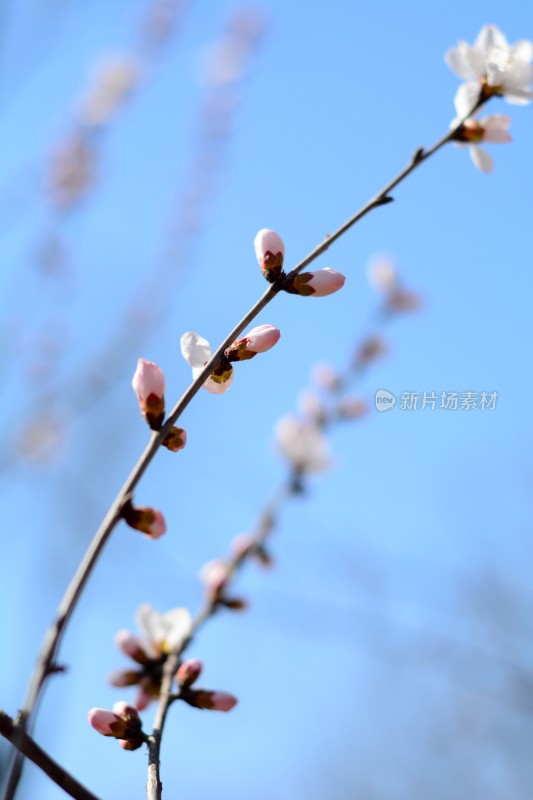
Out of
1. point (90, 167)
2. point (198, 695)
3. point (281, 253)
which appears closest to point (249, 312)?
point (281, 253)

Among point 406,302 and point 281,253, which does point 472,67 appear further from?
point 406,302

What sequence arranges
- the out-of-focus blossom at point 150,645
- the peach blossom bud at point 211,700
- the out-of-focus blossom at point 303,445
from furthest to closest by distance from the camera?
1. the out-of-focus blossom at point 303,445
2. the out-of-focus blossom at point 150,645
3. the peach blossom bud at point 211,700

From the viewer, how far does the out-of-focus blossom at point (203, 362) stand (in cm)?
99

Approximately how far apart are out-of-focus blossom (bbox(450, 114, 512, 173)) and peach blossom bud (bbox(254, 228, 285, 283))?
1.20ft

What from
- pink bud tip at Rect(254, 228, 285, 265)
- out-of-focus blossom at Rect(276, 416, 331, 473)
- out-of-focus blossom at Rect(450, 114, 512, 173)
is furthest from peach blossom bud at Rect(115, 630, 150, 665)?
out-of-focus blossom at Rect(276, 416, 331, 473)

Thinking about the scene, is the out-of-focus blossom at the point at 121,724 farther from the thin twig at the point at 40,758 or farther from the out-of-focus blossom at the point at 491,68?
the out-of-focus blossom at the point at 491,68

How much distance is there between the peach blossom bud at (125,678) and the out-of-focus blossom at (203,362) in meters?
0.51

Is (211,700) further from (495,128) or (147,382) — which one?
(495,128)

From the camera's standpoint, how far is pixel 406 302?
9.62 feet

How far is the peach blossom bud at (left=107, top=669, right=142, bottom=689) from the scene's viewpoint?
118cm

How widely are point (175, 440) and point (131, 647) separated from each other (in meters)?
0.43

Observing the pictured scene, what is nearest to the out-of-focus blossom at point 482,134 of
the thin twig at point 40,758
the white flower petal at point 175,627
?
the white flower petal at point 175,627

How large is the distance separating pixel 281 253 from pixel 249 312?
5.9 inches

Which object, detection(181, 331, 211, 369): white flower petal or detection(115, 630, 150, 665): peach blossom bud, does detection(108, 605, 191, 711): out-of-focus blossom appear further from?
detection(181, 331, 211, 369): white flower petal
